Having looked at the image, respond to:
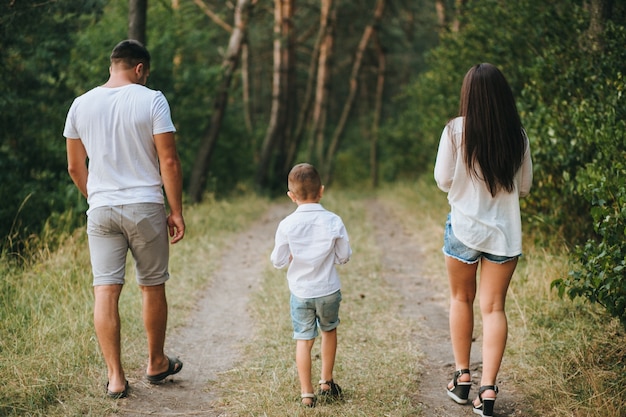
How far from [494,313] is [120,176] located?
101 inches

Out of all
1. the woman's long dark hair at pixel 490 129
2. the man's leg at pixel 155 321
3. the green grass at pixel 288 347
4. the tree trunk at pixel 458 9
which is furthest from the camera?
the tree trunk at pixel 458 9

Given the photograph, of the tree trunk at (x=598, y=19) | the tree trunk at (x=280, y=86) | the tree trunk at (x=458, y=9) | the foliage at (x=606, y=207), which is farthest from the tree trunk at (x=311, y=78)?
the foliage at (x=606, y=207)

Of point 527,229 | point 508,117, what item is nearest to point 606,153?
point 508,117

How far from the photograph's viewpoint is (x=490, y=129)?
161 inches

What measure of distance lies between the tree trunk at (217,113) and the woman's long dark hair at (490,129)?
34.7 ft

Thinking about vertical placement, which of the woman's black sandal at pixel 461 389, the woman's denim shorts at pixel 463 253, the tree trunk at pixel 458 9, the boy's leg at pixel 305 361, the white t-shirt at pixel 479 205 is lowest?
the woman's black sandal at pixel 461 389

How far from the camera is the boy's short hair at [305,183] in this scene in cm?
417

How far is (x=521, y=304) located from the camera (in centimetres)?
630

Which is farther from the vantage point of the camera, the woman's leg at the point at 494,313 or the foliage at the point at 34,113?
the foliage at the point at 34,113

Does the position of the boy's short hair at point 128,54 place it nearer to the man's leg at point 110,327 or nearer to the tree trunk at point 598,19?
the man's leg at point 110,327

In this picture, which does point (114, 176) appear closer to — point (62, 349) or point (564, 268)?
point (62, 349)

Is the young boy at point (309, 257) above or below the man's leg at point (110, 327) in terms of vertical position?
above

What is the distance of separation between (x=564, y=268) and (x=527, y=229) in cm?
200

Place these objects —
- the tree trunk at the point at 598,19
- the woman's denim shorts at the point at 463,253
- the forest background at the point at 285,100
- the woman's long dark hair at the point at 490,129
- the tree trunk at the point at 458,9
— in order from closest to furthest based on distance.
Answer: the woman's long dark hair at the point at 490,129 → the woman's denim shorts at the point at 463,253 → the forest background at the point at 285,100 → the tree trunk at the point at 598,19 → the tree trunk at the point at 458,9
